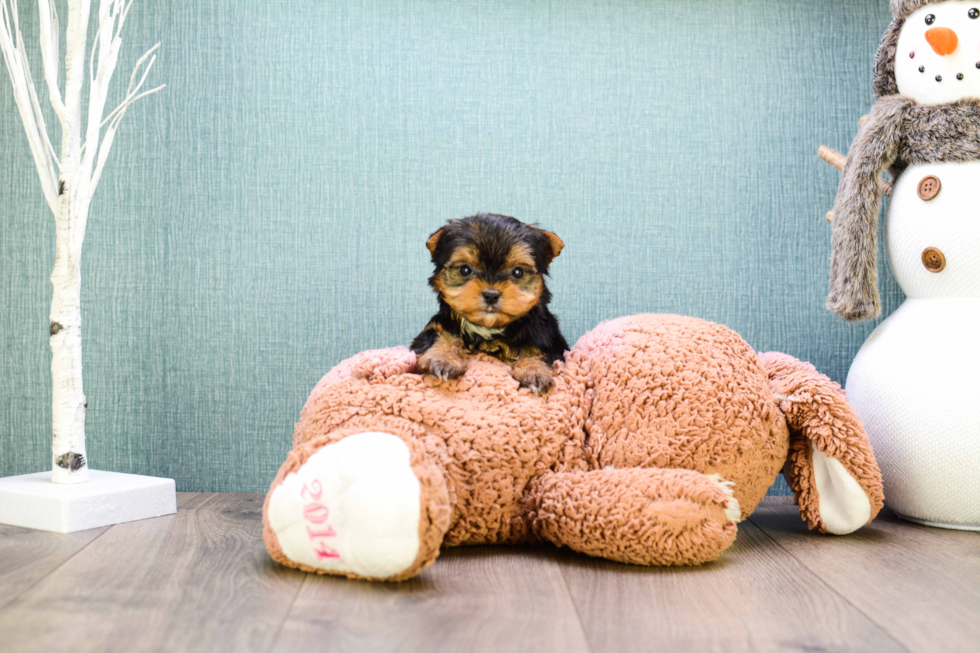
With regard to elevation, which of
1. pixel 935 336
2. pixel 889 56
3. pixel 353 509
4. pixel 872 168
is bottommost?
pixel 353 509

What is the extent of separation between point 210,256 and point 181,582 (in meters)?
1.06

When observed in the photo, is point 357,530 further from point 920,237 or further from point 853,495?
point 920,237

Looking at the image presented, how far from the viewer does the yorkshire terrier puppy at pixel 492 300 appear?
1500mm

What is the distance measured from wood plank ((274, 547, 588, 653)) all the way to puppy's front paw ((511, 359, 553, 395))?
355 millimetres

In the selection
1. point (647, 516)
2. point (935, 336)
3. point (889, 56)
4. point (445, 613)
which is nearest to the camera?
point (445, 613)

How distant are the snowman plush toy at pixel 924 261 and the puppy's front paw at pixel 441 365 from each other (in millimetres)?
920

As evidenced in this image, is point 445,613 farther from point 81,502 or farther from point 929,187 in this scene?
point 929,187

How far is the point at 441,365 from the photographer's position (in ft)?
5.12

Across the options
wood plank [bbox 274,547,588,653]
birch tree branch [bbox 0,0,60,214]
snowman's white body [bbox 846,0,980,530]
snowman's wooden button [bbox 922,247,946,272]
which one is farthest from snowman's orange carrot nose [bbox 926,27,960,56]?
birch tree branch [bbox 0,0,60,214]

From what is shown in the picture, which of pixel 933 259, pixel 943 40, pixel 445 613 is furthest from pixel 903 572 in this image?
pixel 943 40

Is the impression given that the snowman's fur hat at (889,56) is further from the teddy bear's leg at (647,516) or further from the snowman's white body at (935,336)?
the teddy bear's leg at (647,516)

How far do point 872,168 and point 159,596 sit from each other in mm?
1736

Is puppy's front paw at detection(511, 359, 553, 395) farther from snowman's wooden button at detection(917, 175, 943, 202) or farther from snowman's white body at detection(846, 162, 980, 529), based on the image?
snowman's wooden button at detection(917, 175, 943, 202)

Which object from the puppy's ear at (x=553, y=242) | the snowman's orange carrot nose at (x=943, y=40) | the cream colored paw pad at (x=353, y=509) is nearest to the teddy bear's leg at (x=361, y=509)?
the cream colored paw pad at (x=353, y=509)
